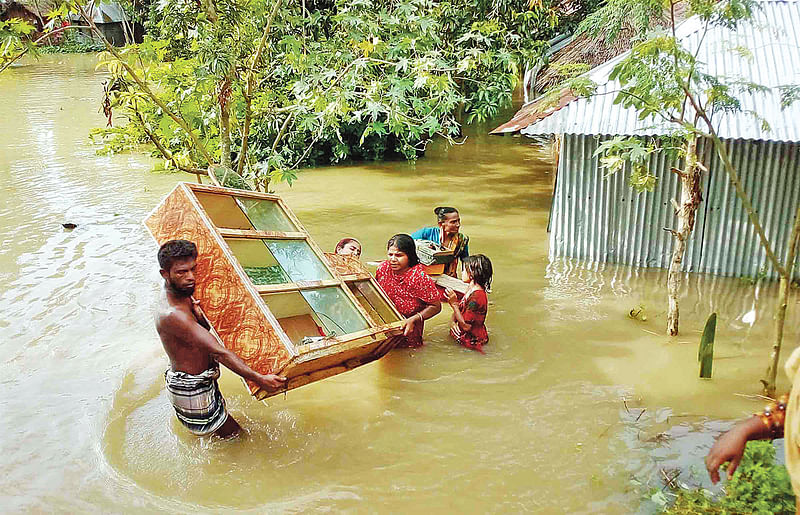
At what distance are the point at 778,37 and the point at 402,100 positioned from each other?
4.55 metres

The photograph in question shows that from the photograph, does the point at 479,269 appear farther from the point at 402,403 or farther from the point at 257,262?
the point at 257,262

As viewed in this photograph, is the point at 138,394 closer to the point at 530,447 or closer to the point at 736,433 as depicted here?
the point at 530,447

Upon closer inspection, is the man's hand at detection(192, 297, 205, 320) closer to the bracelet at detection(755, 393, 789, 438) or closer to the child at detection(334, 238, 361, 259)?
the child at detection(334, 238, 361, 259)

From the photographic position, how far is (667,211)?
7.78 metres

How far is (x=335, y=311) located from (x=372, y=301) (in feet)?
1.77

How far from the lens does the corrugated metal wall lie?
737 centimetres

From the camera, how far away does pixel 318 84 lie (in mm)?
6512

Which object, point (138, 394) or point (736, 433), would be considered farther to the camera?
point (138, 394)

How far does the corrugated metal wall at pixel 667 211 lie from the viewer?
7367mm

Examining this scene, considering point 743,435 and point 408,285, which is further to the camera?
point 408,285

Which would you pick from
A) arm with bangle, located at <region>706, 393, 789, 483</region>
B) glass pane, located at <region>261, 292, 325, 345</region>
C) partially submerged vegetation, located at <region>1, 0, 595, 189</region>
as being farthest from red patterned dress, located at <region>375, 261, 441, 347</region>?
arm with bangle, located at <region>706, 393, 789, 483</region>

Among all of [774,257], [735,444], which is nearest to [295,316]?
[735,444]

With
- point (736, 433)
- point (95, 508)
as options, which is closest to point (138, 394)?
point (95, 508)

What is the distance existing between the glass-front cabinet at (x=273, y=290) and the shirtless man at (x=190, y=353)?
0.27ft
